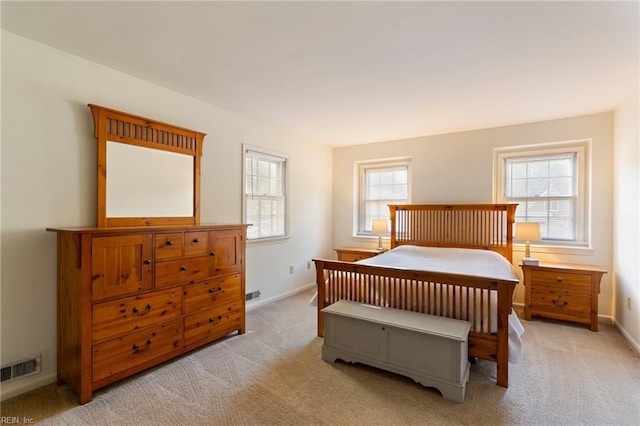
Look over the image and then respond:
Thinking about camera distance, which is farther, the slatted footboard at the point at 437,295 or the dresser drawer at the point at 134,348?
the slatted footboard at the point at 437,295

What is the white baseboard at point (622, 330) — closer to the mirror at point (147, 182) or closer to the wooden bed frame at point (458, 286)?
the wooden bed frame at point (458, 286)

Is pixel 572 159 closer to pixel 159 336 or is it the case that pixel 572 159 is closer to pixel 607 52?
pixel 607 52

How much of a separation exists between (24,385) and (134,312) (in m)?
0.81

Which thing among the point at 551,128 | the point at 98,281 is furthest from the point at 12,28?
the point at 551,128

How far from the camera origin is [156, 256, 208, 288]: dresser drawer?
2.44m

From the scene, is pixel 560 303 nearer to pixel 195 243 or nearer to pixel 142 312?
pixel 195 243

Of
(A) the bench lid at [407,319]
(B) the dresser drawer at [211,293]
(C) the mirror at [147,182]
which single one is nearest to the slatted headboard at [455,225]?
(A) the bench lid at [407,319]

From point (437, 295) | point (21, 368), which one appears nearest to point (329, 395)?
point (437, 295)

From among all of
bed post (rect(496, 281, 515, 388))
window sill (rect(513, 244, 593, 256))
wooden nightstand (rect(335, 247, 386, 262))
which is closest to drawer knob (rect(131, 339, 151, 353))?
bed post (rect(496, 281, 515, 388))

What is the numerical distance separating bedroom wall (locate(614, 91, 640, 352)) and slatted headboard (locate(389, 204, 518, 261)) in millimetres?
1004

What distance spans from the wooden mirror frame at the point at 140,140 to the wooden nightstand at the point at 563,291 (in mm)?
3886

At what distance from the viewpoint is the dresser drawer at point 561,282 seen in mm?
3322

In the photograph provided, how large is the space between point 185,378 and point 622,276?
4.42 meters

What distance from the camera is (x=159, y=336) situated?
242cm
